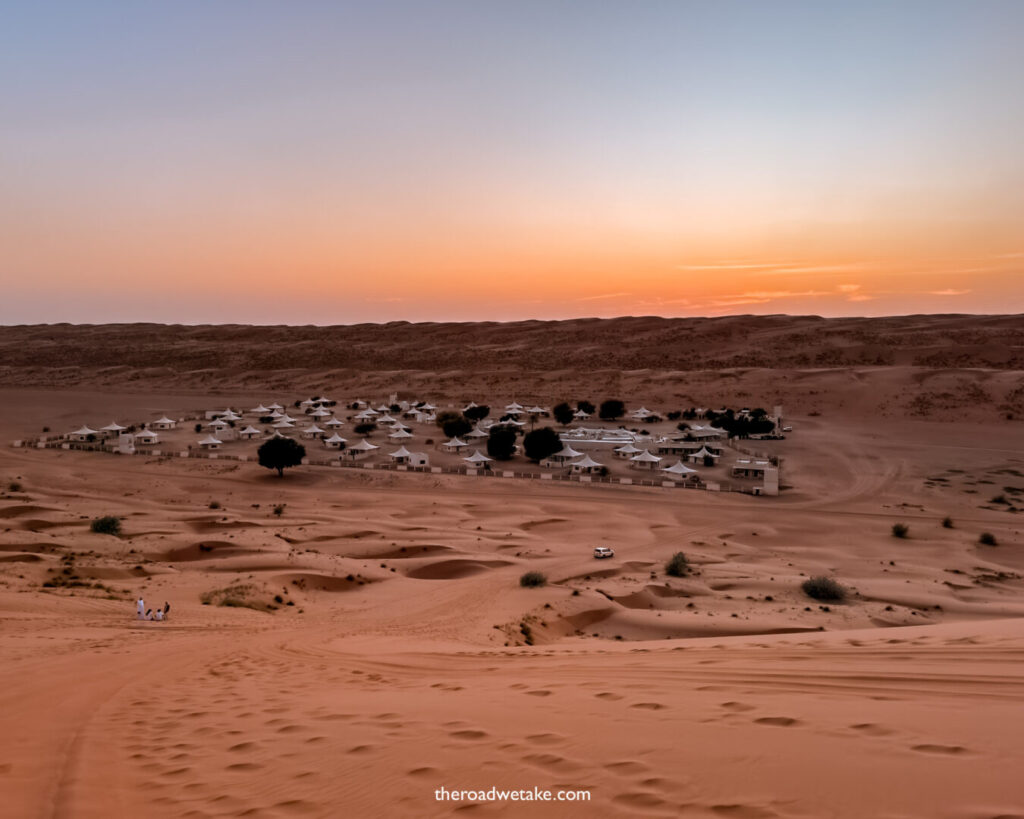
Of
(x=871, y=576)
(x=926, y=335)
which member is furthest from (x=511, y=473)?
(x=926, y=335)

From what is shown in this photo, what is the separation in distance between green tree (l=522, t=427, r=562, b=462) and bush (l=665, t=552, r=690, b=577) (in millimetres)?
22794

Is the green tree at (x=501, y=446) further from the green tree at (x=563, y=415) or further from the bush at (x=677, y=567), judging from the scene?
the bush at (x=677, y=567)

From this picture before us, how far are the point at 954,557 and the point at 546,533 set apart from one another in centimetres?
1507

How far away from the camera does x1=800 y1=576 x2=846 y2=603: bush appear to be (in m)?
18.1

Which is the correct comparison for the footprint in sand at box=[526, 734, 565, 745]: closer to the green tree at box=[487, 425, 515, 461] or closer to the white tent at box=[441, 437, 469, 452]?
the green tree at box=[487, 425, 515, 461]

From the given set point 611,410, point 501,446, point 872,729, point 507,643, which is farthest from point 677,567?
point 611,410

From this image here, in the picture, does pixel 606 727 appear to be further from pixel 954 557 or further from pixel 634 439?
pixel 634 439

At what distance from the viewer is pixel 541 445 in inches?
1783

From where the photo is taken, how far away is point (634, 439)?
50.8m

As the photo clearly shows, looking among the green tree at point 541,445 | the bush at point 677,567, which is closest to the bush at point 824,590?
the bush at point 677,567

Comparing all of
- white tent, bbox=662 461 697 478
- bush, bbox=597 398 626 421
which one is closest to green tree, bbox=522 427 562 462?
white tent, bbox=662 461 697 478

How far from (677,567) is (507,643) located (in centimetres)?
971

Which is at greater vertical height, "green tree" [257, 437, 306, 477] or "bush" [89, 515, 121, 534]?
"green tree" [257, 437, 306, 477]

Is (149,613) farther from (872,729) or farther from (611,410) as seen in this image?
(611,410)
